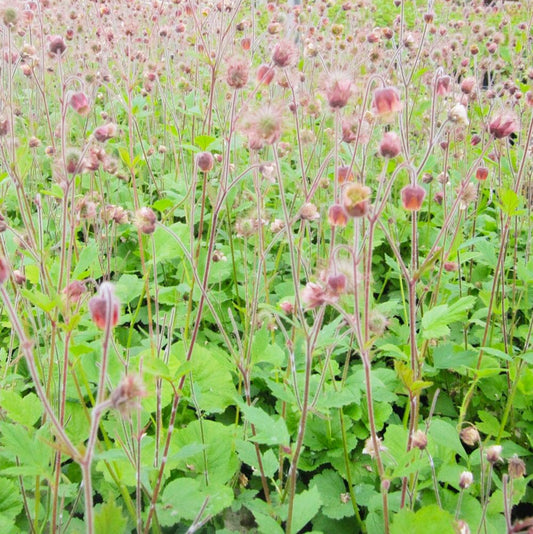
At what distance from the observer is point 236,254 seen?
8.18ft

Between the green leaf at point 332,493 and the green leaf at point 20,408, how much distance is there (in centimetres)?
71

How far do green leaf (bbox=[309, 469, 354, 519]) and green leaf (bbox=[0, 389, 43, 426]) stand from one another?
71cm

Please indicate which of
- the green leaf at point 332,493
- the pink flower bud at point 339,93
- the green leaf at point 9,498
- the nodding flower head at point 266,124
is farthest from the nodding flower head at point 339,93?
the green leaf at point 9,498

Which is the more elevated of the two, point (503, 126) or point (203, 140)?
point (503, 126)

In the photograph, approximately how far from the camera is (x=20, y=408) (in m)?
1.27

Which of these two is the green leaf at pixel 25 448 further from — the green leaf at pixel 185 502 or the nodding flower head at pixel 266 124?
the nodding flower head at pixel 266 124

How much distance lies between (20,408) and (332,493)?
81 centimetres

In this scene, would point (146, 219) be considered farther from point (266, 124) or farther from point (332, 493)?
point (332, 493)

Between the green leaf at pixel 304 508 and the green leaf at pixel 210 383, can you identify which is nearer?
the green leaf at pixel 304 508

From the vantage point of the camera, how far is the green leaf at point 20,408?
1.23 m

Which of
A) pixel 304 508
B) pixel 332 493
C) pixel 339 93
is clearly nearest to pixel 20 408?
pixel 304 508

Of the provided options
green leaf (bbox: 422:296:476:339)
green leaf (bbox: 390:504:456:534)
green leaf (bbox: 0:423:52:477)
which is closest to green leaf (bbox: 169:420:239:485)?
green leaf (bbox: 0:423:52:477)

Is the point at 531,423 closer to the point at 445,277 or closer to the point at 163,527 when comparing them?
the point at 445,277

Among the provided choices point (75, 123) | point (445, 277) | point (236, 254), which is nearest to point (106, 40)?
point (75, 123)
